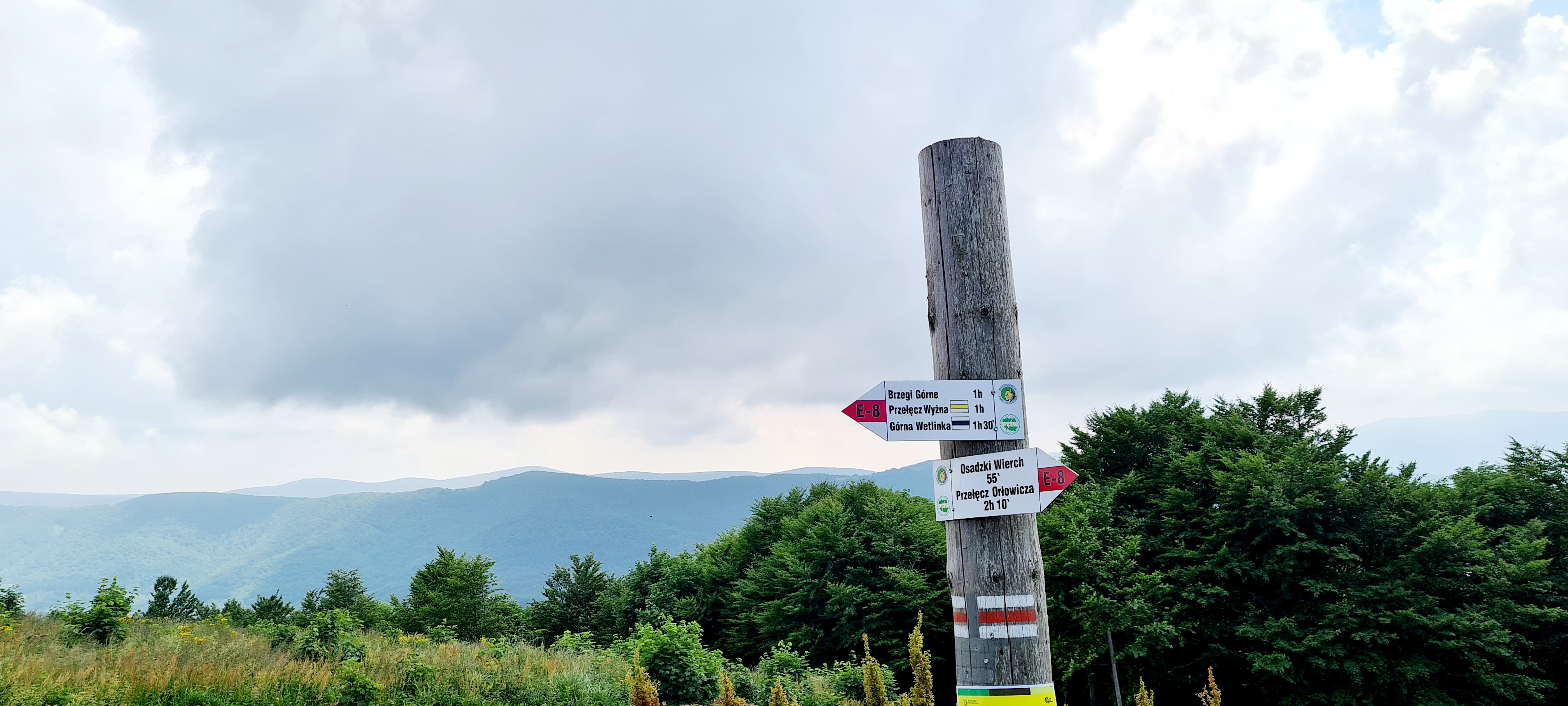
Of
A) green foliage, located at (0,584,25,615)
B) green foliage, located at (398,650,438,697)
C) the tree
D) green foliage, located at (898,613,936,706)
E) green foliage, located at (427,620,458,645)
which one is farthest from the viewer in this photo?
the tree

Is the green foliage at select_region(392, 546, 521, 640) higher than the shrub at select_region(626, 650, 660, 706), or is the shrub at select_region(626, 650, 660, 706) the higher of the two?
the shrub at select_region(626, 650, 660, 706)

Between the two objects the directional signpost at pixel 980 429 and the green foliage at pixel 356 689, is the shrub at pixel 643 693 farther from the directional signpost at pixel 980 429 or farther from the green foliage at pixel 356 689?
the directional signpost at pixel 980 429

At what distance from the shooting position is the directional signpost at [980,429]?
3.47 metres

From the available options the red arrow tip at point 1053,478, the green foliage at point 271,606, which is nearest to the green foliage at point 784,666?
the red arrow tip at point 1053,478

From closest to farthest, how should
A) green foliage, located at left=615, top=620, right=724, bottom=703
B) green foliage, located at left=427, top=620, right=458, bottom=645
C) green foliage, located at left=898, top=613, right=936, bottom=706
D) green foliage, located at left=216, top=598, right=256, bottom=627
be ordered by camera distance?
green foliage, located at left=898, top=613, right=936, bottom=706 < green foliage, located at left=615, top=620, right=724, bottom=703 < green foliage, located at left=427, top=620, right=458, bottom=645 < green foliage, located at left=216, top=598, right=256, bottom=627

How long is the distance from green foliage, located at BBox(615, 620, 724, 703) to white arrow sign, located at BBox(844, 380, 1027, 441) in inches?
382

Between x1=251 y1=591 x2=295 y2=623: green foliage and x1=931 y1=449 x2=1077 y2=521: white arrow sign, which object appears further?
x1=251 y1=591 x2=295 y2=623: green foliage

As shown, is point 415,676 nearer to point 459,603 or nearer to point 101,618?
point 101,618

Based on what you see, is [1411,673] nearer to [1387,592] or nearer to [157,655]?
[1387,592]

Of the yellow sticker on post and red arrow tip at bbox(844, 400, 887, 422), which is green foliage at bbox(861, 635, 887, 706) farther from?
red arrow tip at bbox(844, 400, 887, 422)

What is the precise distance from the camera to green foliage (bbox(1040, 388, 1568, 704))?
22.8 metres

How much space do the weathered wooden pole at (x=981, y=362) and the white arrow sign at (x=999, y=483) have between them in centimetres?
6

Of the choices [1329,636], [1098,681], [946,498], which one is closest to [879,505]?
[1098,681]

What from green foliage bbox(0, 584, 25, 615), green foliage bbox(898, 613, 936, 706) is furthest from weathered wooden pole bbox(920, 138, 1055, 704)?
green foliage bbox(0, 584, 25, 615)
